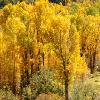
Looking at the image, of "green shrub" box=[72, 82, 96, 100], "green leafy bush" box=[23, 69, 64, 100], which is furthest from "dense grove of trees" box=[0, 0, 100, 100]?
"green shrub" box=[72, 82, 96, 100]

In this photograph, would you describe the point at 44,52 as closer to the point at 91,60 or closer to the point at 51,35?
the point at 51,35

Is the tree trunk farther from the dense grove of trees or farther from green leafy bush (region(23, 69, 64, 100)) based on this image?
green leafy bush (region(23, 69, 64, 100))

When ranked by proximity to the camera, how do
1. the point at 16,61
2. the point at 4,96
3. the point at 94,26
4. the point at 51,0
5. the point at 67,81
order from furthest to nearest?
the point at 51,0, the point at 94,26, the point at 16,61, the point at 67,81, the point at 4,96

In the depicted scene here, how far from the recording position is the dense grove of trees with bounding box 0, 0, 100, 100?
4550 centimetres

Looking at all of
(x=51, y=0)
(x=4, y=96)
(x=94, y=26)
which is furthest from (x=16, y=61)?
(x=51, y=0)

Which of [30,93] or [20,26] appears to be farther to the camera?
[20,26]

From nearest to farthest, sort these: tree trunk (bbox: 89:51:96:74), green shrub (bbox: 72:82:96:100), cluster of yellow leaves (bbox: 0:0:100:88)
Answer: green shrub (bbox: 72:82:96:100), cluster of yellow leaves (bbox: 0:0:100:88), tree trunk (bbox: 89:51:96:74)

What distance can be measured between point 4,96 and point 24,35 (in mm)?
15611

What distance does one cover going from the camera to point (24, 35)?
2162 inches

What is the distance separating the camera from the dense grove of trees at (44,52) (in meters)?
45.5

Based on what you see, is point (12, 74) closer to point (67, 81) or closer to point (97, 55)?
point (67, 81)

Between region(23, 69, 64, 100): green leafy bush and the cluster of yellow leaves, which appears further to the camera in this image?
the cluster of yellow leaves

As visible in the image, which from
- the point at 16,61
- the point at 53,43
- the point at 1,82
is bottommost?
the point at 1,82

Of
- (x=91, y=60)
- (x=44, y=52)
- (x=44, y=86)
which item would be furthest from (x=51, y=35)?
(x=91, y=60)
